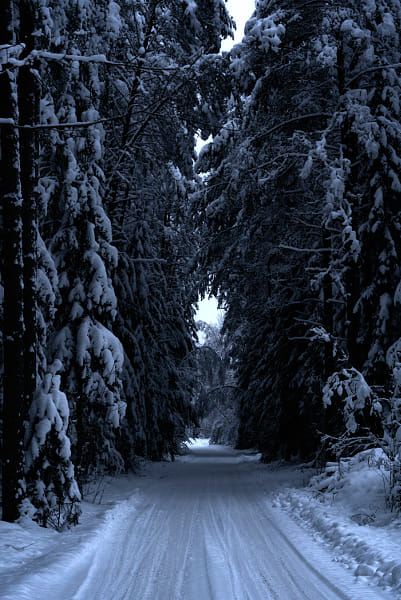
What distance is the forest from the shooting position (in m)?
8.60

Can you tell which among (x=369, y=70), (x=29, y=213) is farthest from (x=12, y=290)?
(x=369, y=70)

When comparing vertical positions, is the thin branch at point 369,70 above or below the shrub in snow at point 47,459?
above

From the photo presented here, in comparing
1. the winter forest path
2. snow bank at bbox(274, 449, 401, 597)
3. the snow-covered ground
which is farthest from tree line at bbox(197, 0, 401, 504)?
the winter forest path

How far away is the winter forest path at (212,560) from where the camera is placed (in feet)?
17.0

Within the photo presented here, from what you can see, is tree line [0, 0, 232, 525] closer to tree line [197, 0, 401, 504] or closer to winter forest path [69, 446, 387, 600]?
tree line [197, 0, 401, 504]

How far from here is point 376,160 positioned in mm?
13000

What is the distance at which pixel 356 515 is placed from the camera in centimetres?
853

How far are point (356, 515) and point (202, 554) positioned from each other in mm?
2902

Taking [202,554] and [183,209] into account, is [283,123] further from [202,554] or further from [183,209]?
[202,554]

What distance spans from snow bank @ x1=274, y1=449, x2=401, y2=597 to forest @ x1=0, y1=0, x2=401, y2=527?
43 cm

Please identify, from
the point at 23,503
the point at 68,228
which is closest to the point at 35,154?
the point at 68,228

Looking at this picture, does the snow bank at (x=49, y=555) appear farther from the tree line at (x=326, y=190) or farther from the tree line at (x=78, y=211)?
the tree line at (x=326, y=190)

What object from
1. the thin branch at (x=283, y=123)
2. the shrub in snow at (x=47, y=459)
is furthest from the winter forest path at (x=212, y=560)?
the thin branch at (x=283, y=123)

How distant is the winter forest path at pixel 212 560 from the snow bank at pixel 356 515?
9.8 inches
